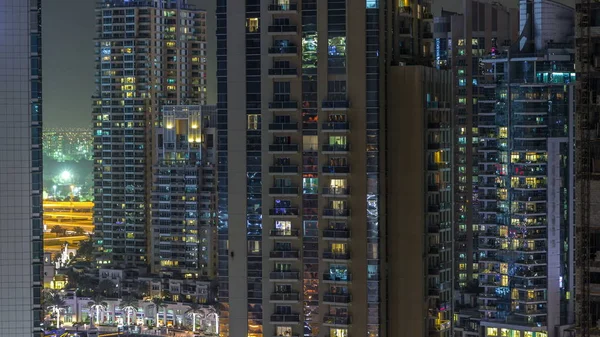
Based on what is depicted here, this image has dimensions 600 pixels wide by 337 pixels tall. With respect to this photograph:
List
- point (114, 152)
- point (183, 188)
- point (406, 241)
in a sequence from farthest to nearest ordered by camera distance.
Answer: point (114, 152)
point (183, 188)
point (406, 241)

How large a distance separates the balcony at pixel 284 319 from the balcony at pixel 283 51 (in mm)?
2759

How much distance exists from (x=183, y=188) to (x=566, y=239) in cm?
1799

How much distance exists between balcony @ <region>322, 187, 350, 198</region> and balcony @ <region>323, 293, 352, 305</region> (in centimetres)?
104

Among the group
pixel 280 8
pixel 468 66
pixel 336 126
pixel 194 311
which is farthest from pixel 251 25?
pixel 194 311

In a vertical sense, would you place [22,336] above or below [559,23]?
below

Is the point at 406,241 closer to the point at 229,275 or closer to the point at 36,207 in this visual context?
the point at 229,275

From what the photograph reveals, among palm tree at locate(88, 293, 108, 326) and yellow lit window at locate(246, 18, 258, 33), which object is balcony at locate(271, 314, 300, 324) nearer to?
yellow lit window at locate(246, 18, 258, 33)

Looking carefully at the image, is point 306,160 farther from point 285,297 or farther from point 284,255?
point 285,297

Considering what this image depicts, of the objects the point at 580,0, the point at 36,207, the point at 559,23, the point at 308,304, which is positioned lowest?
the point at 308,304

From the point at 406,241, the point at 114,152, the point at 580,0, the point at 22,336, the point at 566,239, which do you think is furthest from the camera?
the point at 114,152

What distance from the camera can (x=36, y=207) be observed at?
1245 cm

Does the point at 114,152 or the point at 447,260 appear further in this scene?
the point at 114,152

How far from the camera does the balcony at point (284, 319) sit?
51.6 ft

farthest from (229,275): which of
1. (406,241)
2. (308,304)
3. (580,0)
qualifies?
(580,0)
